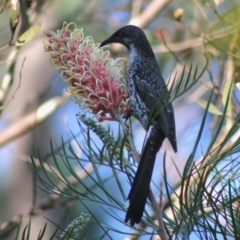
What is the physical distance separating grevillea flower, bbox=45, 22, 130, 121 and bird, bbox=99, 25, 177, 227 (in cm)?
12

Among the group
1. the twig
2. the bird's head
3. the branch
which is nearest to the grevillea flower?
the bird's head

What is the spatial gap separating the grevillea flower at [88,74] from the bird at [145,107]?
0.39ft

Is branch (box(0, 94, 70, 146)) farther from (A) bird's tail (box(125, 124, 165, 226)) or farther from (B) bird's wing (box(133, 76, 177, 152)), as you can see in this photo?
(A) bird's tail (box(125, 124, 165, 226))

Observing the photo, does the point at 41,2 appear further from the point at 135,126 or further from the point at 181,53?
the point at 181,53

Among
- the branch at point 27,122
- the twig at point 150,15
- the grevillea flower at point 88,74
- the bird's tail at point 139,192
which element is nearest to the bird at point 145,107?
the bird's tail at point 139,192

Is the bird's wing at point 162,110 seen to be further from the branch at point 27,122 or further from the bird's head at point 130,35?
the branch at point 27,122

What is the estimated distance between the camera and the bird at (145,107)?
1.67 metres

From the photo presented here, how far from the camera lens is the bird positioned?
167 centimetres

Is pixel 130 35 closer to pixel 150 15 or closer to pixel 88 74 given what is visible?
pixel 88 74

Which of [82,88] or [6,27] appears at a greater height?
[6,27]

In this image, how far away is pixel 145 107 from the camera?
7.41ft

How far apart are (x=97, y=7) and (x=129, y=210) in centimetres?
376

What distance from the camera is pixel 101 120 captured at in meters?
1.81

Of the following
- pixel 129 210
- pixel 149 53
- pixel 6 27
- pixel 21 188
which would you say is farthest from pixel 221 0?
pixel 21 188
